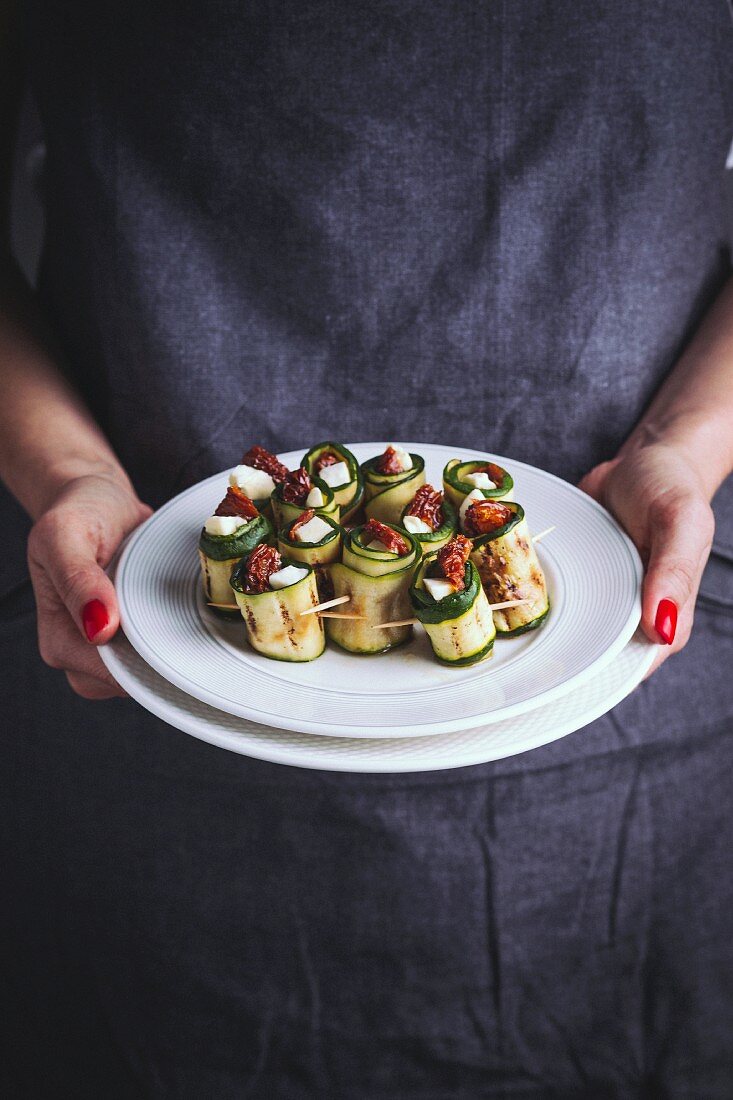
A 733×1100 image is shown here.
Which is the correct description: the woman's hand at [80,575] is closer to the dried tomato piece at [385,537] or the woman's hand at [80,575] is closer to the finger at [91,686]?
the finger at [91,686]

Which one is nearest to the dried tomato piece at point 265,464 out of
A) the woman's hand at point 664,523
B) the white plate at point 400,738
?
the white plate at point 400,738

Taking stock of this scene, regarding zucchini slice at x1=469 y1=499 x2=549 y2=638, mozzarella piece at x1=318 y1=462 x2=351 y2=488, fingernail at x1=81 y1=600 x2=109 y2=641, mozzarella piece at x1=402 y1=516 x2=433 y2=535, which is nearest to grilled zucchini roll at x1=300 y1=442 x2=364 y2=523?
mozzarella piece at x1=318 y1=462 x2=351 y2=488

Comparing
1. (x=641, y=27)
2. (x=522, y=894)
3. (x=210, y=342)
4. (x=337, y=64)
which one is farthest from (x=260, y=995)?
(x=641, y=27)

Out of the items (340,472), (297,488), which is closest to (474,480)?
(340,472)

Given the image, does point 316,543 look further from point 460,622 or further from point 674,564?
point 674,564

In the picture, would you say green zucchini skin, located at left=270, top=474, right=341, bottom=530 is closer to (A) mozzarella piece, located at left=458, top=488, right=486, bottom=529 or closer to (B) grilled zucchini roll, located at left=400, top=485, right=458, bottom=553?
(B) grilled zucchini roll, located at left=400, top=485, right=458, bottom=553

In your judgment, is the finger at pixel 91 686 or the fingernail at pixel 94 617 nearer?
the fingernail at pixel 94 617

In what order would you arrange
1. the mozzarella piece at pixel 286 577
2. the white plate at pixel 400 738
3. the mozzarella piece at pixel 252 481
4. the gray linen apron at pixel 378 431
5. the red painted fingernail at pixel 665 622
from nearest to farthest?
the white plate at pixel 400 738, the red painted fingernail at pixel 665 622, the mozzarella piece at pixel 286 577, the mozzarella piece at pixel 252 481, the gray linen apron at pixel 378 431
